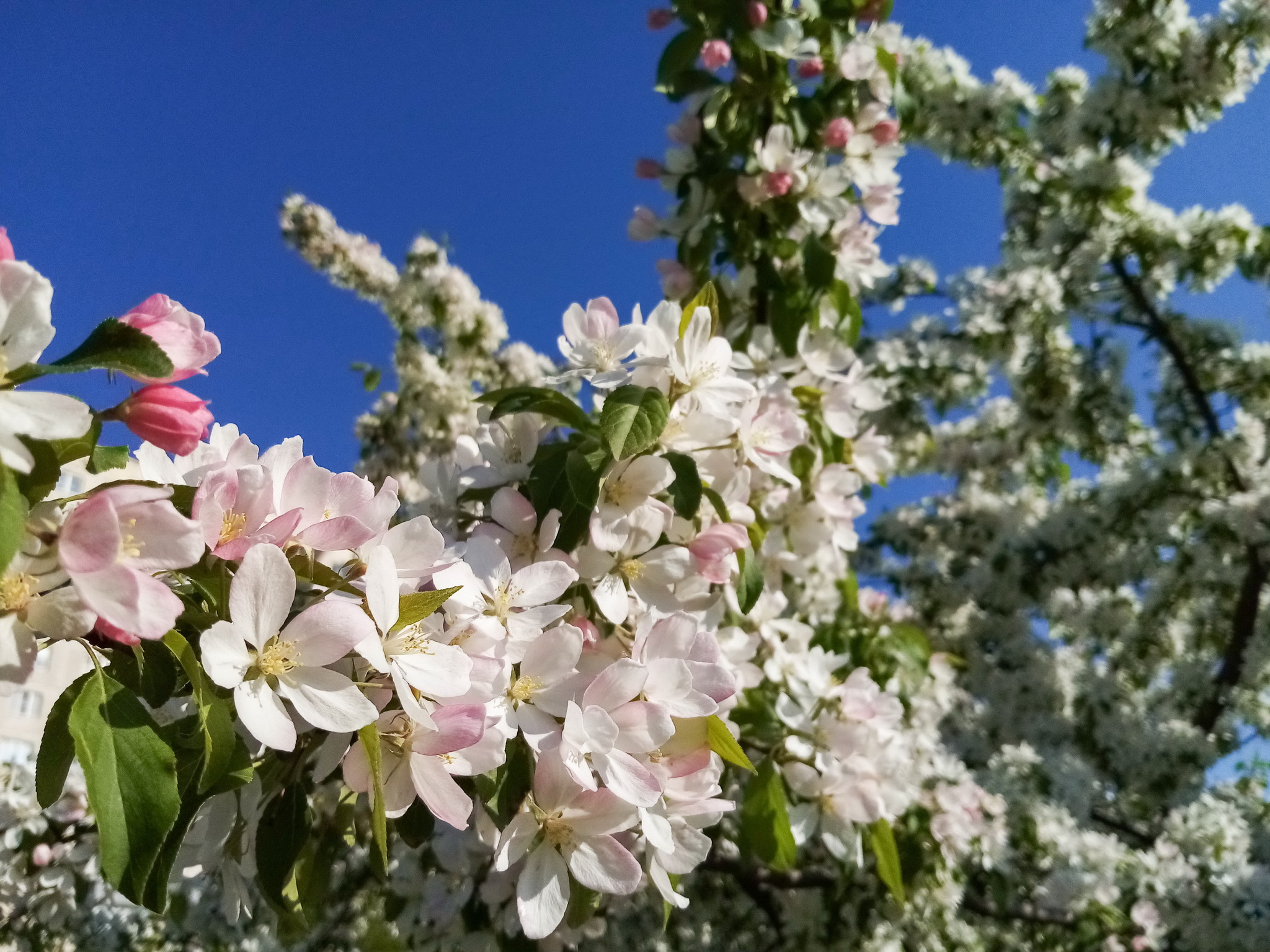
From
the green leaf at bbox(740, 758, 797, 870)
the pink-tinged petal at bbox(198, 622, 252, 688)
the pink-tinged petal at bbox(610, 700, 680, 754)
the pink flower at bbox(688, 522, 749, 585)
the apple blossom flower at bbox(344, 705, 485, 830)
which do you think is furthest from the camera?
the green leaf at bbox(740, 758, 797, 870)

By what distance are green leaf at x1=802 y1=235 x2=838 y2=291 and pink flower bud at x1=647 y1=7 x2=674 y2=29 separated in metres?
0.68

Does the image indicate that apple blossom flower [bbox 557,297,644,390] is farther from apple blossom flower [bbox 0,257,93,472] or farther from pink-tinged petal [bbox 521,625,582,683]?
apple blossom flower [bbox 0,257,93,472]

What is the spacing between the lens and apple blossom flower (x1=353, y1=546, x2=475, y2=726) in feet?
1.99

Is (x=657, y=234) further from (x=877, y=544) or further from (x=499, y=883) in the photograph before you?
(x=877, y=544)

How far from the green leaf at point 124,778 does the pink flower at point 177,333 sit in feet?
0.73

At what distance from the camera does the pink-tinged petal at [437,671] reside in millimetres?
624

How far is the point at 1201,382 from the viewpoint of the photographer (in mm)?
3818

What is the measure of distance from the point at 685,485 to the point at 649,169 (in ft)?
3.99

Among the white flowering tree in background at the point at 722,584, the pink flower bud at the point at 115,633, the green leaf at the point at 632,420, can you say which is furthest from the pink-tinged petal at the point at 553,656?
the pink flower bud at the point at 115,633

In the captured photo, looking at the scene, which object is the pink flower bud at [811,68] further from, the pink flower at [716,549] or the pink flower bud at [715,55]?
the pink flower at [716,549]

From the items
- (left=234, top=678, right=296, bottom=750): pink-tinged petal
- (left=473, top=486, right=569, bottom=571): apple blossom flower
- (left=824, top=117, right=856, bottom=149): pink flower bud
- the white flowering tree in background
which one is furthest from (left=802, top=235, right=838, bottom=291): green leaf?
(left=234, top=678, right=296, bottom=750): pink-tinged petal

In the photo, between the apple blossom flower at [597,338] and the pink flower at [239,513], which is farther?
the apple blossom flower at [597,338]

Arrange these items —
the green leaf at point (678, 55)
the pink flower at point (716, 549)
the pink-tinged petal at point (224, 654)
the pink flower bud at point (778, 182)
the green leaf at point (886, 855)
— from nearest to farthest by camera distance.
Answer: the pink-tinged petal at point (224, 654)
the pink flower at point (716, 549)
the green leaf at point (886, 855)
the pink flower bud at point (778, 182)
the green leaf at point (678, 55)

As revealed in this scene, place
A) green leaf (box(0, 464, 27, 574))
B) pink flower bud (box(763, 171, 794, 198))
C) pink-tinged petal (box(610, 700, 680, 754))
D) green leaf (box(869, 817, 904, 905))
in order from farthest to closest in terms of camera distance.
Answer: pink flower bud (box(763, 171, 794, 198)) → green leaf (box(869, 817, 904, 905)) → pink-tinged petal (box(610, 700, 680, 754)) → green leaf (box(0, 464, 27, 574))
